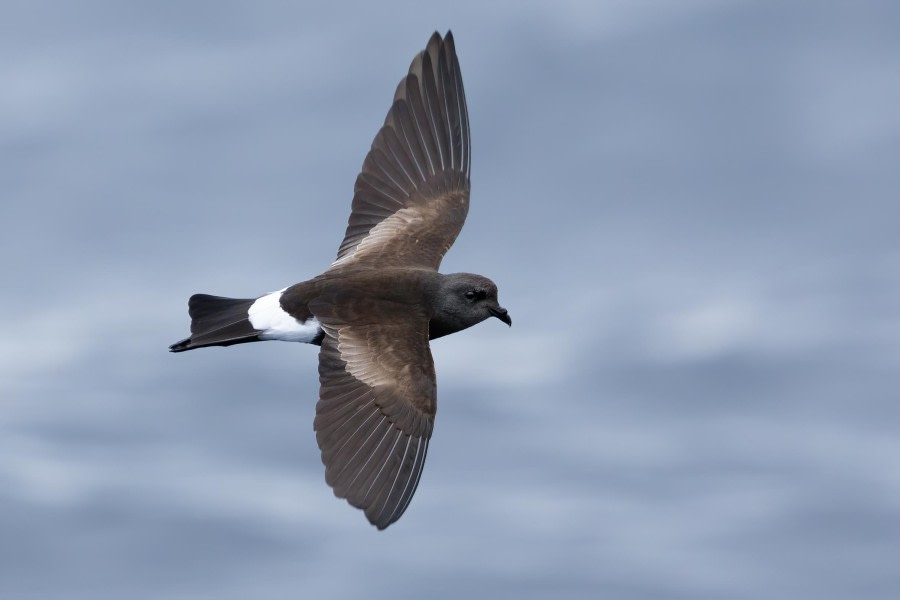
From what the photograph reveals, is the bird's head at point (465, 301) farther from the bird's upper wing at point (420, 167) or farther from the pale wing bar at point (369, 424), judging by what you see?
the bird's upper wing at point (420, 167)

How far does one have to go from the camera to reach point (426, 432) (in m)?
10.6

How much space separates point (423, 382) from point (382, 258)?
1.55 metres

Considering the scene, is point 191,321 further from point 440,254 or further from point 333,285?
point 440,254

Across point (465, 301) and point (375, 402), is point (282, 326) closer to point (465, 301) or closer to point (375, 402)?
point (375, 402)

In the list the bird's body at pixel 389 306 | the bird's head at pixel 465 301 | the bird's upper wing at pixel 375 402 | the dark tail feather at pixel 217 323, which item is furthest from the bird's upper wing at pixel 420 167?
the bird's upper wing at pixel 375 402

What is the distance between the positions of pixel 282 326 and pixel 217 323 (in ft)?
1.67

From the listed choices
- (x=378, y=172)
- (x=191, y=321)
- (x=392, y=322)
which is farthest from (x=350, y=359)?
(x=378, y=172)

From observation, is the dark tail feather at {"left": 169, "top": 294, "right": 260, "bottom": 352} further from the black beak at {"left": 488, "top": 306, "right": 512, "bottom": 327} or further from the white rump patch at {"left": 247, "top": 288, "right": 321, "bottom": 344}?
the black beak at {"left": 488, "top": 306, "right": 512, "bottom": 327}

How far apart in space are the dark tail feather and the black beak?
5.51 ft

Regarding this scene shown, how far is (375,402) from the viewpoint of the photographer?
1058cm

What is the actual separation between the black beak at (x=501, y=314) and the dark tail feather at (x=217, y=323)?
1679 millimetres

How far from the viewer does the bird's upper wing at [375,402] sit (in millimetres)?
10086

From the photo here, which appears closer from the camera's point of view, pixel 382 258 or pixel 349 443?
pixel 349 443

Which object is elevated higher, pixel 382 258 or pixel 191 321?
pixel 382 258
